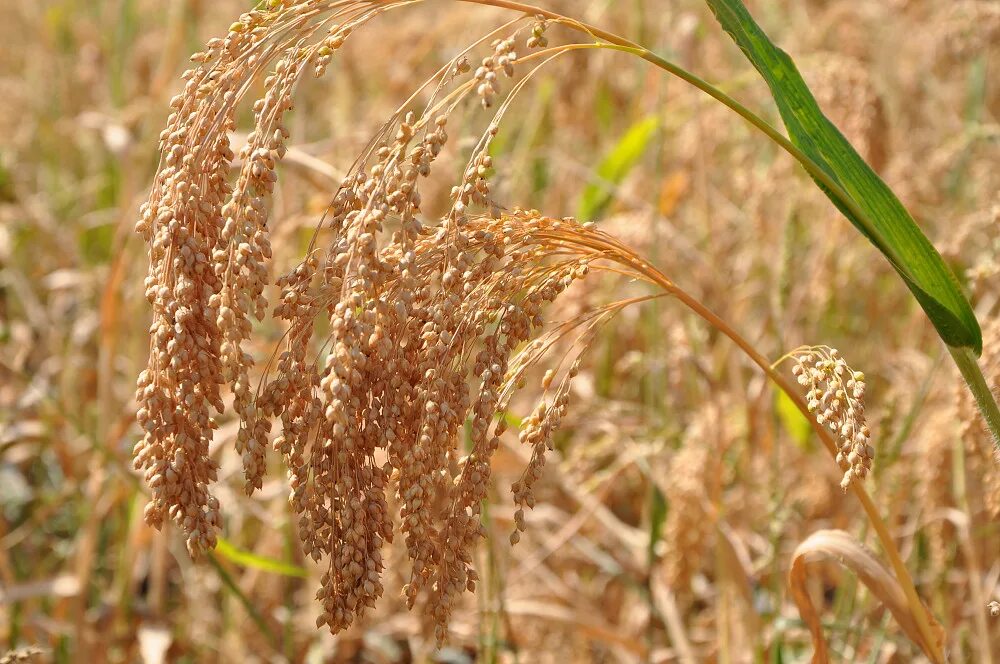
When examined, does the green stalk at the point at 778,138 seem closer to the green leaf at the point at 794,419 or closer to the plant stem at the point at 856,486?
the plant stem at the point at 856,486

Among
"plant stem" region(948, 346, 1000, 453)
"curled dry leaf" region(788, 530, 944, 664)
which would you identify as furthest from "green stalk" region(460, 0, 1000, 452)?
"curled dry leaf" region(788, 530, 944, 664)

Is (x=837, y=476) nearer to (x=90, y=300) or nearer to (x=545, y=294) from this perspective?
(x=545, y=294)

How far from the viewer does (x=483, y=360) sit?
105cm

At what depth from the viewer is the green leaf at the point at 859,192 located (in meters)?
1.12

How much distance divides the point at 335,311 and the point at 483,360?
166 mm

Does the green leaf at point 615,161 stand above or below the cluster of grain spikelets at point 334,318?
above

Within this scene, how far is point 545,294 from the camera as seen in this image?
108 centimetres

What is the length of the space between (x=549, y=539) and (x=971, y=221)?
1.36 metres

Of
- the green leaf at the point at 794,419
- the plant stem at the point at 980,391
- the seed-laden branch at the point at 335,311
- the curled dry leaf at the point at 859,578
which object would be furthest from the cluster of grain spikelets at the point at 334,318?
the green leaf at the point at 794,419

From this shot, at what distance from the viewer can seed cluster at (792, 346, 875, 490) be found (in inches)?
39.8

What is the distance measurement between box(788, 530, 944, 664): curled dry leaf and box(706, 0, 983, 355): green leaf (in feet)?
1.15

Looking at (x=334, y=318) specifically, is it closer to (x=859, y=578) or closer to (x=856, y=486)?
(x=856, y=486)

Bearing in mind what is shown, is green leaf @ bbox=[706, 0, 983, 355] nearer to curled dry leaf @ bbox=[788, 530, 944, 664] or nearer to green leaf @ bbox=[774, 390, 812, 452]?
curled dry leaf @ bbox=[788, 530, 944, 664]

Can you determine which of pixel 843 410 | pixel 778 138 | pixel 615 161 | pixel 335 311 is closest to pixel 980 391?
pixel 843 410
